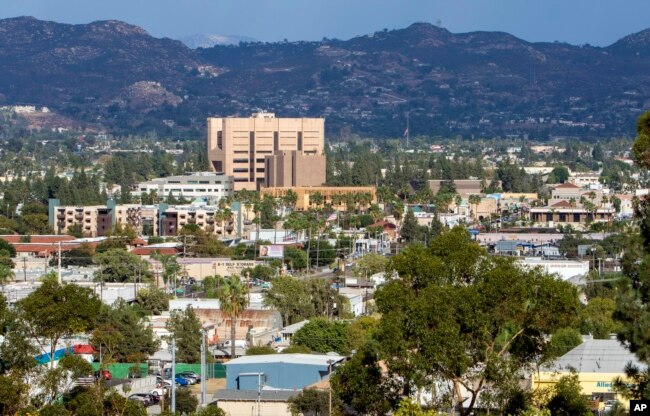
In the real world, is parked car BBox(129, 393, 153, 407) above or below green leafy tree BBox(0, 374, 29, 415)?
below

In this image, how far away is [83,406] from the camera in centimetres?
3628

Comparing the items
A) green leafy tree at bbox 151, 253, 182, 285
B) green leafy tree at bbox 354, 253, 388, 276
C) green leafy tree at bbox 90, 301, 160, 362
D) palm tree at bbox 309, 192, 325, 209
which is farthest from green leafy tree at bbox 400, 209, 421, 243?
green leafy tree at bbox 90, 301, 160, 362

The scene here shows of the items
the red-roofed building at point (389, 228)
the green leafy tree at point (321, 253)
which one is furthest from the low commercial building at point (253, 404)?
the red-roofed building at point (389, 228)

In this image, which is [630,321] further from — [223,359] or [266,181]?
[266,181]

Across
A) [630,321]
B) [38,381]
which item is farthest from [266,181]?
[630,321]

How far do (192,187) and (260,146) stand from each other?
24.5 metres

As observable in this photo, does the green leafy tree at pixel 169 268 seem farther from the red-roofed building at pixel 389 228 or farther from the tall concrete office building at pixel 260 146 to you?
the tall concrete office building at pixel 260 146

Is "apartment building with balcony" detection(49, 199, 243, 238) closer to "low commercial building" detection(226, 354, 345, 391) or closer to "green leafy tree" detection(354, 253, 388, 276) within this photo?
"green leafy tree" detection(354, 253, 388, 276)

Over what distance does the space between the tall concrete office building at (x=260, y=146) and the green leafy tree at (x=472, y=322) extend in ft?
402

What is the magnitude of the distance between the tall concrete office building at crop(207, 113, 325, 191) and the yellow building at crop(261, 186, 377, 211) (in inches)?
493

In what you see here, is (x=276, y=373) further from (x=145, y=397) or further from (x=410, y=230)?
(x=410, y=230)

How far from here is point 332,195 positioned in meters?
138

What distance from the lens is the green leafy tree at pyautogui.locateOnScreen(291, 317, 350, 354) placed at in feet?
177

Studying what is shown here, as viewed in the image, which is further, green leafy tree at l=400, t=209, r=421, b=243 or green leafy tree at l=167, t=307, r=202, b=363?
green leafy tree at l=400, t=209, r=421, b=243
